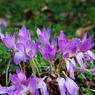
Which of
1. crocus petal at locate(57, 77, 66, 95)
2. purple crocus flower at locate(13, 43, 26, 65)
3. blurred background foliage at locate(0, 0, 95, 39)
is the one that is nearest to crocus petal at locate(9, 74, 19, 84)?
purple crocus flower at locate(13, 43, 26, 65)

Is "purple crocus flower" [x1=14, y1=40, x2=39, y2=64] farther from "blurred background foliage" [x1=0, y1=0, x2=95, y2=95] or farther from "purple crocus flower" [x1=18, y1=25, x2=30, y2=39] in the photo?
"blurred background foliage" [x1=0, y1=0, x2=95, y2=95]

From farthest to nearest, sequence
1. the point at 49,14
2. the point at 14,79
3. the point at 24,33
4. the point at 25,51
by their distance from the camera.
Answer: the point at 49,14 < the point at 24,33 < the point at 25,51 < the point at 14,79

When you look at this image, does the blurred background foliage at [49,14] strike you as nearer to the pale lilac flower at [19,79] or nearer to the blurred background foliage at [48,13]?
the blurred background foliage at [48,13]

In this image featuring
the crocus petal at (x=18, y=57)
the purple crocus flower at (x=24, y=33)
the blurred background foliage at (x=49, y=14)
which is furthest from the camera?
the blurred background foliage at (x=49, y=14)

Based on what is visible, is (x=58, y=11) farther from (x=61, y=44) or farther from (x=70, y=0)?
(x=61, y=44)

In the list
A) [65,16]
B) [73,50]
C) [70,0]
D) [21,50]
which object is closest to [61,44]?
[73,50]

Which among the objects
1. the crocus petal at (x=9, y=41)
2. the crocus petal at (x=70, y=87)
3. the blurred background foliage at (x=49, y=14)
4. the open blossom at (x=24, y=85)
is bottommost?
the crocus petal at (x=70, y=87)

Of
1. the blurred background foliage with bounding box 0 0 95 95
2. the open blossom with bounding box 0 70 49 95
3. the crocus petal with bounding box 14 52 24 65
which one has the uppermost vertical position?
the blurred background foliage with bounding box 0 0 95 95

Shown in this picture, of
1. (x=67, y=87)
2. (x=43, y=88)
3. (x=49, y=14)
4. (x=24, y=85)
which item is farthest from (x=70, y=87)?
(x=49, y=14)

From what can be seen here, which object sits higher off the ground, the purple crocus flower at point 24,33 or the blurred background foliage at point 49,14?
the blurred background foliage at point 49,14

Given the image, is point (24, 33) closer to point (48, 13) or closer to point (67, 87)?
point (67, 87)

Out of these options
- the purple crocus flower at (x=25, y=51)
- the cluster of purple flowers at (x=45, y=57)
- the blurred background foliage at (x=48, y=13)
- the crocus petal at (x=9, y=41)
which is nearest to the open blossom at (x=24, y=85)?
the cluster of purple flowers at (x=45, y=57)

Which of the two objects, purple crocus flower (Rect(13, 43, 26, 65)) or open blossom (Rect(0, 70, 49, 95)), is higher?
purple crocus flower (Rect(13, 43, 26, 65))
